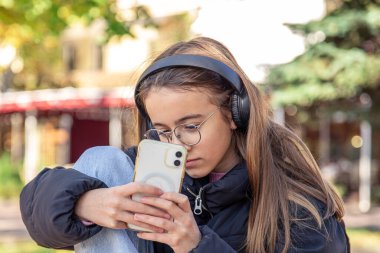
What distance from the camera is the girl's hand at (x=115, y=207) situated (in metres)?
2.08

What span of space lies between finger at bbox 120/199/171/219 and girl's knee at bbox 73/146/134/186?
0.36m

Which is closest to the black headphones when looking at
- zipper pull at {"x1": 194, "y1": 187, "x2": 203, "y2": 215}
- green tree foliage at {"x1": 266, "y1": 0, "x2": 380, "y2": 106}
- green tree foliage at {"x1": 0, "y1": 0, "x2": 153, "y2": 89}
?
zipper pull at {"x1": 194, "y1": 187, "x2": 203, "y2": 215}

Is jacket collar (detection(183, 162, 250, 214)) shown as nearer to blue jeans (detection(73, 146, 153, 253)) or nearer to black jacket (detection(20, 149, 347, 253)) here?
black jacket (detection(20, 149, 347, 253))

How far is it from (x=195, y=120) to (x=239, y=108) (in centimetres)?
15

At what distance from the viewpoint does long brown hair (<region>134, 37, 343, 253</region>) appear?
2.38 metres

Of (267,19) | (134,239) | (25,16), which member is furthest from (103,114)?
(134,239)

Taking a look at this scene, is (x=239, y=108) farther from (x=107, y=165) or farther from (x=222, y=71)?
(x=107, y=165)

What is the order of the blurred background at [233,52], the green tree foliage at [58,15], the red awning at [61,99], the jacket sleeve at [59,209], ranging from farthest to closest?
1. the red awning at [61,99]
2. the green tree foliage at [58,15]
3. the blurred background at [233,52]
4. the jacket sleeve at [59,209]

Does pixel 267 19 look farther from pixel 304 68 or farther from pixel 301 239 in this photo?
pixel 304 68

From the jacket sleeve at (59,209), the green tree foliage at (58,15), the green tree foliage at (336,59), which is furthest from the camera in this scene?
the green tree foliage at (336,59)

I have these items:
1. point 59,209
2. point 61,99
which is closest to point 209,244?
point 59,209

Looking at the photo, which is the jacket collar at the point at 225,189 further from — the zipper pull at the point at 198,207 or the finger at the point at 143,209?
the finger at the point at 143,209

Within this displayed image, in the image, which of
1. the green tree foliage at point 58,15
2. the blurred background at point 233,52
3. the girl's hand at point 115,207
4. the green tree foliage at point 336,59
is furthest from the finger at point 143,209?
the green tree foliage at point 336,59

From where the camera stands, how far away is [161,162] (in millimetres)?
2146
